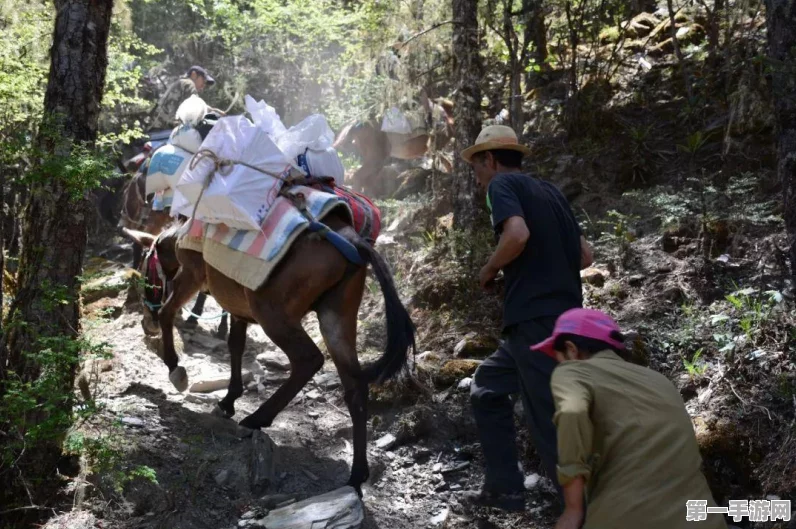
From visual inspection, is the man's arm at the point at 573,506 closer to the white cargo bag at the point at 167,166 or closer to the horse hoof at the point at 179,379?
the horse hoof at the point at 179,379

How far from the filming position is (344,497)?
4605 mm

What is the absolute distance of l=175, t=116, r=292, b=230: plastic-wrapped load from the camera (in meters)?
5.40

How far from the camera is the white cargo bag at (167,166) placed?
7641 mm

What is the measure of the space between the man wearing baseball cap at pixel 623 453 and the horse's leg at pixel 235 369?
14.3 ft

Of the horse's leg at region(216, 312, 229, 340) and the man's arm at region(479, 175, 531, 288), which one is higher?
the man's arm at region(479, 175, 531, 288)

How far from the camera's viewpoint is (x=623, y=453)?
99.4 inches

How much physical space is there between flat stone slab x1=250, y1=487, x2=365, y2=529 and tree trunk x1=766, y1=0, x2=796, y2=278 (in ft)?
11.6

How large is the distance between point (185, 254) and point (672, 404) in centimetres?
500

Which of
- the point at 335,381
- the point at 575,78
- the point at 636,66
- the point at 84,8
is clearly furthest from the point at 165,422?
the point at 636,66

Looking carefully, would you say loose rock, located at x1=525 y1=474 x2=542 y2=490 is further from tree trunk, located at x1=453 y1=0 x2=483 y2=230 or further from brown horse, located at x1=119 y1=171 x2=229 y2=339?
brown horse, located at x1=119 y1=171 x2=229 y2=339

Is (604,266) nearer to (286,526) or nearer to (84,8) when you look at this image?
(286,526)

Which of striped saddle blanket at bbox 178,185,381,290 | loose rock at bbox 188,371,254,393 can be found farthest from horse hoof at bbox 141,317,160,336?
striped saddle blanket at bbox 178,185,381,290

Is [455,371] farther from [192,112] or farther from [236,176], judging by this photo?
[192,112]

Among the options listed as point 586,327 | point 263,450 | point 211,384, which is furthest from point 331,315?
point 586,327
